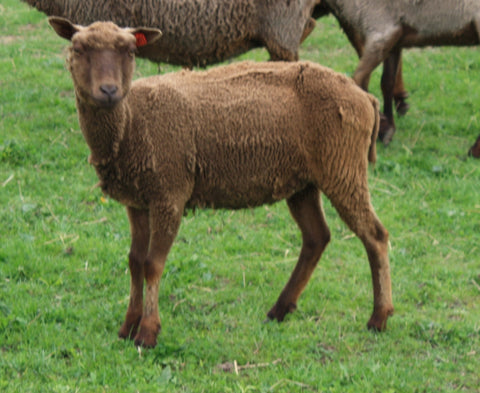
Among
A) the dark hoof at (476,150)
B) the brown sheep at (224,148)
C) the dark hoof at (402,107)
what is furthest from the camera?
the dark hoof at (402,107)

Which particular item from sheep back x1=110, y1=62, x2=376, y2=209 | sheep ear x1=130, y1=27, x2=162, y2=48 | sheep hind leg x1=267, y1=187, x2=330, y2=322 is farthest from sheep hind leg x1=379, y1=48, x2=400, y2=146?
sheep ear x1=130, y1=27, x2=162, y2=48

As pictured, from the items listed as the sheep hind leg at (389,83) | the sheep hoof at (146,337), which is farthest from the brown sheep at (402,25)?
the sheep hoof at (146,337)

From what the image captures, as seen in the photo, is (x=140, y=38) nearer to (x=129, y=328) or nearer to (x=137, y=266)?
(x=137, y=266)

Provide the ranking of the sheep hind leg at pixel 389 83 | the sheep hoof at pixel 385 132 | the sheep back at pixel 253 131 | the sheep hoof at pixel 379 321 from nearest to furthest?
the sheep back at pixel 253 131 < the sheep hoof at pixel 379 321 < the sheep hoof at pixel 385 132 < the sheep hind leg at pixel 389 83

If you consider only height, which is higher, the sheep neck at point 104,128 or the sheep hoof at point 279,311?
the sheep neck at point 104,128

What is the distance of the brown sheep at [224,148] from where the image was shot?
514cm

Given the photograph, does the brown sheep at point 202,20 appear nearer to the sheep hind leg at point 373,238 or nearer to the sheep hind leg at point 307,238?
the sheep hind leg at point 307,238

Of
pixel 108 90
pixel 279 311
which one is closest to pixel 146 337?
pixel 279 311

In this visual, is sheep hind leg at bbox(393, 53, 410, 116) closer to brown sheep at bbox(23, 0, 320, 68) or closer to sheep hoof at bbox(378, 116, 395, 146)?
sheep hoof at bbox(378, 116, 395, 146)

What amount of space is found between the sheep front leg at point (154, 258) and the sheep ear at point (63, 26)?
1191 mm

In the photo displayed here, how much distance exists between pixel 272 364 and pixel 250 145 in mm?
1409

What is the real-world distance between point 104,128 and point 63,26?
660mm

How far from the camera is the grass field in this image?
4977mm

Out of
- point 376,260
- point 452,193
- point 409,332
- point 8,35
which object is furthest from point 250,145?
point 8,35
